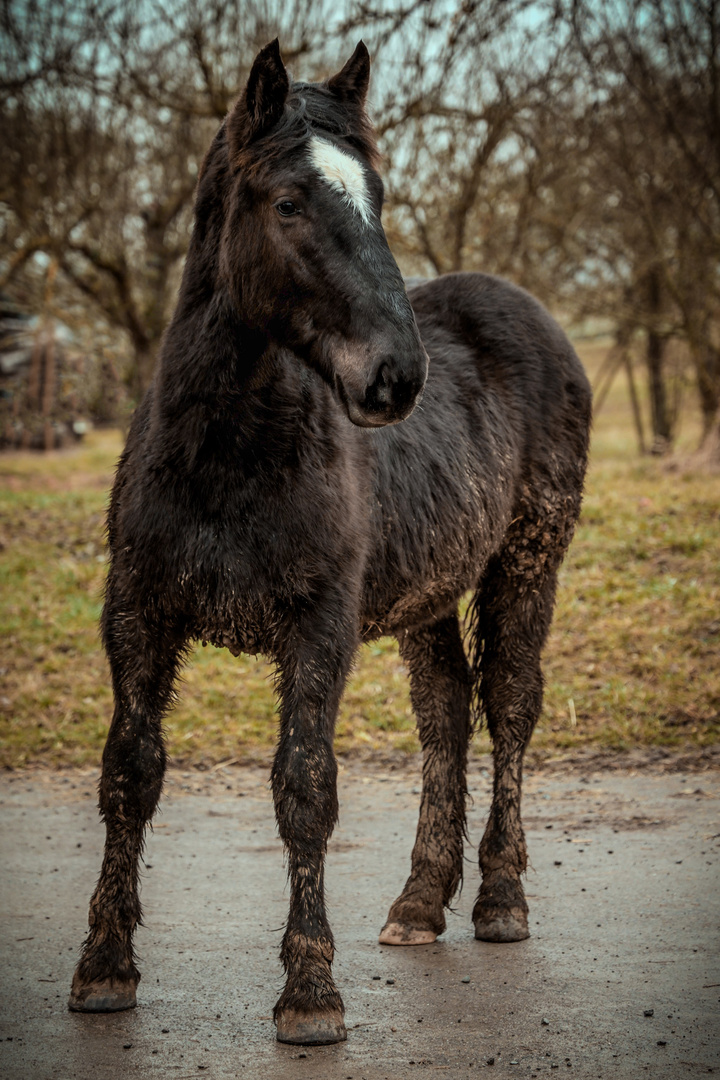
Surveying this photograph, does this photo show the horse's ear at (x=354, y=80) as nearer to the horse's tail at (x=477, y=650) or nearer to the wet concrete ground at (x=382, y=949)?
the horse's tail at (x=477, y=650)

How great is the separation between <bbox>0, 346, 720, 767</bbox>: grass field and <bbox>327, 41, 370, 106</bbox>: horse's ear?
369 centimetres

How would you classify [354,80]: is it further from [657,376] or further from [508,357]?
[657,376]

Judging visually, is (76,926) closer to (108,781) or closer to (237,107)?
(108,781)

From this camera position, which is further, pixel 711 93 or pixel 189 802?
pixel 711 93

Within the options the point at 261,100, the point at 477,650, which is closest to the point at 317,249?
the point at 261,100

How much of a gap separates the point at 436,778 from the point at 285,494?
1872mm

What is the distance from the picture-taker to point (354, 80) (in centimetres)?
358

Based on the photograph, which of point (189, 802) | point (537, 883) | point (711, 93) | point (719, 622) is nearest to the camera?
point (537, 883)

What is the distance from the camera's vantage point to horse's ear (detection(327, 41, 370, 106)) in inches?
139

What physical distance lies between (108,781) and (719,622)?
6.28 m

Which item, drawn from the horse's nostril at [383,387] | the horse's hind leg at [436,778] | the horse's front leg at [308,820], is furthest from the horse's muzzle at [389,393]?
the horse's hind leg at [436,778]

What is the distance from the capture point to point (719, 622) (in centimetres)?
838

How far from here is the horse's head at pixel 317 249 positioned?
302 cm

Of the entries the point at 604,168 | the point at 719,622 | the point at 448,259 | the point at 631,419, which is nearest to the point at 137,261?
the point at 448,259
